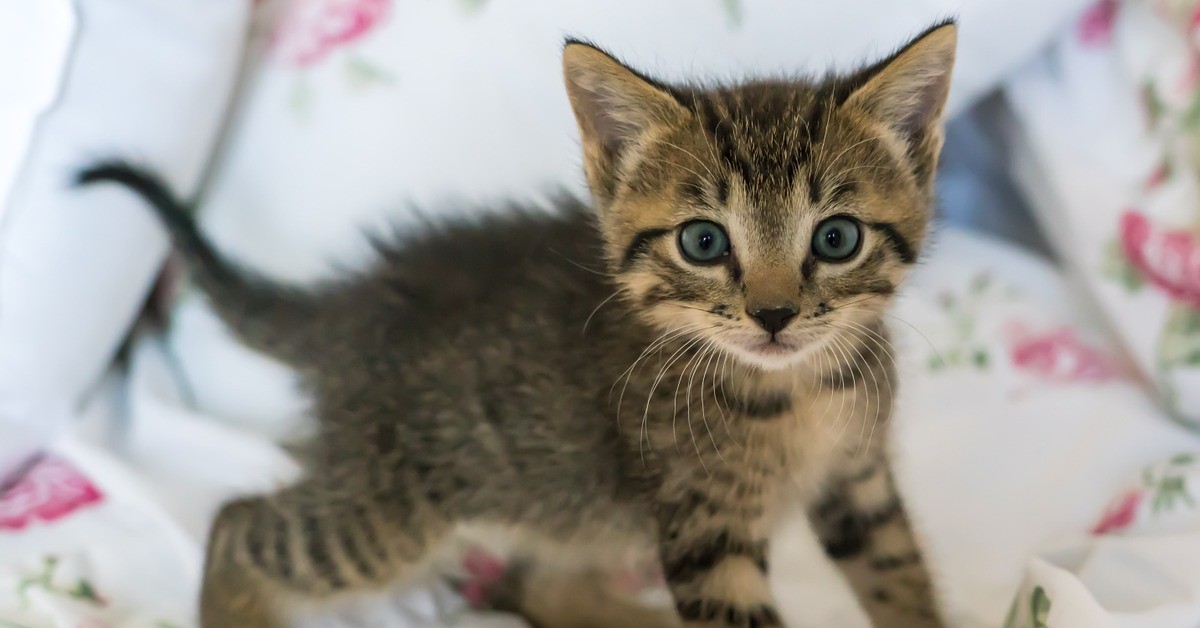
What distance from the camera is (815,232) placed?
0.76 m

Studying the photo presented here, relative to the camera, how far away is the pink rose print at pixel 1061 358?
4.27 ft

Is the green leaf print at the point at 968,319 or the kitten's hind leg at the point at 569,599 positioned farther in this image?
the green leaf print at the point at 968,319

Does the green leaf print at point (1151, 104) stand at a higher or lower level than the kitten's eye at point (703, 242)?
higher

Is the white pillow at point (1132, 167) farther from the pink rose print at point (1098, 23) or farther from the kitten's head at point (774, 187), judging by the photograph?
the kitten's head at point (774, 187)

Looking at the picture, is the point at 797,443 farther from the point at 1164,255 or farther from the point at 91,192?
the point at 91,192


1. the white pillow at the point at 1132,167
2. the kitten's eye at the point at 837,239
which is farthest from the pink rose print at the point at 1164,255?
the kitten's eye at the point at 837,239

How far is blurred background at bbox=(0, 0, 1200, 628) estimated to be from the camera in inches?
43.6

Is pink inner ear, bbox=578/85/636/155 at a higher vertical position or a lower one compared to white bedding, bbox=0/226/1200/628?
higher

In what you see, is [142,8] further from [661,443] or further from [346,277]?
[661,443]

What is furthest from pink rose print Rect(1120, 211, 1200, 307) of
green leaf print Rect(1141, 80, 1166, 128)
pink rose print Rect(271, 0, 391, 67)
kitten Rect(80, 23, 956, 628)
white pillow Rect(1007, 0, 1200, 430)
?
pink rose print Rect(271, 0, 391, 67)

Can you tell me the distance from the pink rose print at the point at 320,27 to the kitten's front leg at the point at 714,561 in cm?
81

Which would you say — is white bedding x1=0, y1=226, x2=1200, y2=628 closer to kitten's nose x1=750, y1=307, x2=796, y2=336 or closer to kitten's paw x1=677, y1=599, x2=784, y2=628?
kitten's paw x1=677, y1=599, x2=784, y2=628

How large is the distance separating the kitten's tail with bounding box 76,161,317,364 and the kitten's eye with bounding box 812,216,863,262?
2.13 ft

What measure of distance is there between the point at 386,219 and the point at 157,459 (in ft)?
1.55
